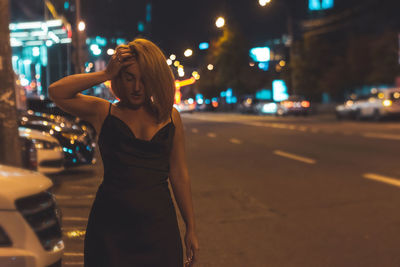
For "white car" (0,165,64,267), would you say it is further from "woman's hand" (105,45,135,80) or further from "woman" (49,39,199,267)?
"woman's hand" (105,45,135,80)

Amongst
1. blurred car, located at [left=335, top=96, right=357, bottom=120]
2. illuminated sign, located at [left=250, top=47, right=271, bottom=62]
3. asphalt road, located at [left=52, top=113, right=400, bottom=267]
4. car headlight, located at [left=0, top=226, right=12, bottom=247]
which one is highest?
illuminated sign, located at [left=250, top=47, right=271, bottom=62]

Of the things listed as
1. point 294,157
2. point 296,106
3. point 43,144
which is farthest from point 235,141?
point 296,106

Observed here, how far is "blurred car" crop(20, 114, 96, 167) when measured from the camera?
9117 mm

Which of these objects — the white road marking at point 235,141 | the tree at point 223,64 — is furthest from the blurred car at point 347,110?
the white road marking at point 235,141

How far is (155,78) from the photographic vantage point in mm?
2291

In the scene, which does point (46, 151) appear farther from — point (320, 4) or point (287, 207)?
point (320, 4)

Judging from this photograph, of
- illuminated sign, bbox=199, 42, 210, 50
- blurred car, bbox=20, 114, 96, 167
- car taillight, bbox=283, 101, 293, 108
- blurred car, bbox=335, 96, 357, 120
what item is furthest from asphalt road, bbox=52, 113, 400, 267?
car taillight, bbox=283, 101, 293, 108

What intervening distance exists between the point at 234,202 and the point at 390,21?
1629 inches

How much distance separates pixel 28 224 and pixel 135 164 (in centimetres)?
114

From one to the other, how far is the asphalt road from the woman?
872 millimetres

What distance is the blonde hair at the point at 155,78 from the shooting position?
7.49ft

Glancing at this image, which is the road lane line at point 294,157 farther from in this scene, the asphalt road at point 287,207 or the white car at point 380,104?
the white car at point 380,104

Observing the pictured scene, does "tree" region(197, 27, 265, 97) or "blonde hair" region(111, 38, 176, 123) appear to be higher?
"tree" region(197, 27, 265, 97)

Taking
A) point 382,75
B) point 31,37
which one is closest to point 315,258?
point 31,37
